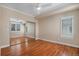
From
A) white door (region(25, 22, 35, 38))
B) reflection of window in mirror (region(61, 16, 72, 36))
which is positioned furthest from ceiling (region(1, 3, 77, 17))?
white door (region(25, 22, 35, 38))

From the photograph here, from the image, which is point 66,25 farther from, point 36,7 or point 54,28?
point 36,7

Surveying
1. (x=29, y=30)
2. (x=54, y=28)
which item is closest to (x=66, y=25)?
(x=54, y=28)

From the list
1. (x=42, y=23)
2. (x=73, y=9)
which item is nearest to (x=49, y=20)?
(x=42, y=23)

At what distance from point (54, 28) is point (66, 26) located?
0.25m

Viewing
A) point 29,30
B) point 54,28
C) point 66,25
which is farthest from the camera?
point 29,30

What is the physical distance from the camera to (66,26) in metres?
1.47

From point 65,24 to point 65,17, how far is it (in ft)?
0.45

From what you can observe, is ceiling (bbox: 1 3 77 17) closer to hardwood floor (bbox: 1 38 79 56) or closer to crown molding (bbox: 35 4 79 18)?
crown molding (bbox: 35 4 79 18)

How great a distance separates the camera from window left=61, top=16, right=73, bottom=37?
1433mm

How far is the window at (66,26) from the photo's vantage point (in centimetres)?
143

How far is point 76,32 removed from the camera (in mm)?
1405

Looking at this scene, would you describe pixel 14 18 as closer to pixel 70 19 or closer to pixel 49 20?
pixel 49 20

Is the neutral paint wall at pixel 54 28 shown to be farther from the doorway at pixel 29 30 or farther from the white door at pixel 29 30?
the white door at pixel 29 30

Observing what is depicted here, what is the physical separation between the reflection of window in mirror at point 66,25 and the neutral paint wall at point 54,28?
0.07 m
